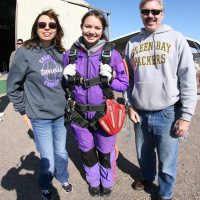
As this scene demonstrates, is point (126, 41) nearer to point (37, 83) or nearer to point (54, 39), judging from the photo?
point (54, 39)

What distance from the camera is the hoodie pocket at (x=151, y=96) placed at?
3.12m

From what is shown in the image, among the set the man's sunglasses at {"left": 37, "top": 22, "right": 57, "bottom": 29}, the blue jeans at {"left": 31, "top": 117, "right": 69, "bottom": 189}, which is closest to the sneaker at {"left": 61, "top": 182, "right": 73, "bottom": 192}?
the blue jeans at {"left": 31, "top": 117, "right": 69, "bottom": 189}

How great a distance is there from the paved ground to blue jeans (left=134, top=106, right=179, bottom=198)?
1.69 ft

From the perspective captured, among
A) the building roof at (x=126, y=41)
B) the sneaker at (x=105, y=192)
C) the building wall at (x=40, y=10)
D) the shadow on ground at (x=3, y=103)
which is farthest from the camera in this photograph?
the building roof at (x=126, y=41)

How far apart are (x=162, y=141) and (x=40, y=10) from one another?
11.9m

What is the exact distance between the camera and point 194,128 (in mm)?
6762

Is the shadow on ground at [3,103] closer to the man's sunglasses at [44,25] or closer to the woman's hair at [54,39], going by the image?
the woman's hair at [54,39]

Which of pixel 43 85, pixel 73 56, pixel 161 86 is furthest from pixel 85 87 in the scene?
pixel 161 86

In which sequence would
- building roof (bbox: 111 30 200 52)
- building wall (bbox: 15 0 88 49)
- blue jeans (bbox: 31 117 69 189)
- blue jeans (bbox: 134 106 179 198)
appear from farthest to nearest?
Result: 1. building roof (bbox: 111 30 200 52)
2. building wall (bbox: 15 0 88 49)
3. blue jeans (bbox: 31 117 69 189)
4. blue jeans (bbox: 134 106 179 198)

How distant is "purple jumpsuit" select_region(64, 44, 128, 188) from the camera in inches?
131

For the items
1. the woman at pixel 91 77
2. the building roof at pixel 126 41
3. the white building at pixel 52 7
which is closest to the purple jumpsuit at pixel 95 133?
the woman at pixel 91 77

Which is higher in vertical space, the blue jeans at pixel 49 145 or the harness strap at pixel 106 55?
the harness strap at pixel 106 55

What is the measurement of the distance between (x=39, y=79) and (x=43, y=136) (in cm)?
67

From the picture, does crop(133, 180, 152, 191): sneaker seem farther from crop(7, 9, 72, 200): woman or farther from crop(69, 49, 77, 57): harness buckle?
crop(69, 49, 77, 57): harness buckle
